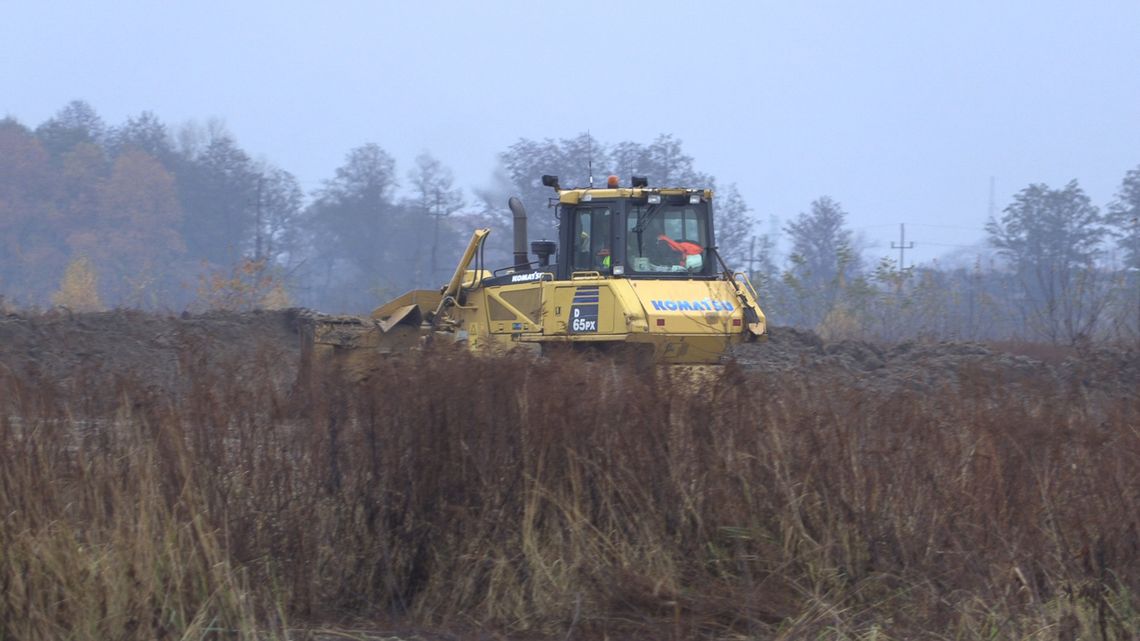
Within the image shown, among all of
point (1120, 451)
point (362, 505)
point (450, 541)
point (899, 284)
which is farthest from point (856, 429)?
point (899, 284)

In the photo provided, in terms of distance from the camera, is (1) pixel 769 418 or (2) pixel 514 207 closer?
(1) pixel 769 418

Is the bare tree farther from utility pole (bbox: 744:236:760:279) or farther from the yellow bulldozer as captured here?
the yellow bulldozer

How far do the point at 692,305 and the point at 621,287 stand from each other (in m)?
0.83

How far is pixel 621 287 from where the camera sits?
13.7 metres

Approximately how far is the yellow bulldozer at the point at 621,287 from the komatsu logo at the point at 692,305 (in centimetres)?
1

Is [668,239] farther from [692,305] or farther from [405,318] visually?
[405,318]

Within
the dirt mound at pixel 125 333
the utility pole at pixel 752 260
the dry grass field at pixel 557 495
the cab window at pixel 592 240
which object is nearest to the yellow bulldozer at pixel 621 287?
the cab window at pixel 592 240

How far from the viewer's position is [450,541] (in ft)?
21.8

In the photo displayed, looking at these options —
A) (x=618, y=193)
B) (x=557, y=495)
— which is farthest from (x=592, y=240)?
(x=557, y=495)

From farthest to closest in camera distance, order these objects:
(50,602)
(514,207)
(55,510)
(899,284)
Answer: (899,284) → (514,207) → (55,510) → (50,602)

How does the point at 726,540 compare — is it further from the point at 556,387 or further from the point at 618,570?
the point at 556,387

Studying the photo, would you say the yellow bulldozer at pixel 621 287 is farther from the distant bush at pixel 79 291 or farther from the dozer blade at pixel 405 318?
the distant bush at pixel 79 291

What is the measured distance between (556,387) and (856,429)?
1.59 meters

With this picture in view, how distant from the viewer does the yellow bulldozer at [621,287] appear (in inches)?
538
